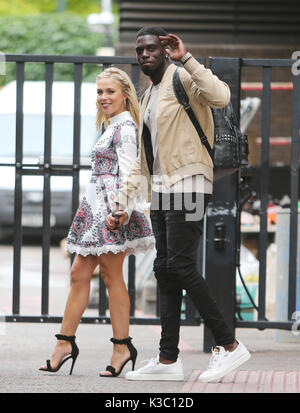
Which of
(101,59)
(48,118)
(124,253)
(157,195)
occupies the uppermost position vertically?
(101,59)

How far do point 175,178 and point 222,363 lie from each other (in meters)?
0.99

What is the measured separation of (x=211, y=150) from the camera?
4.98 metres

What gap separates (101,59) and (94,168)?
1011 millimetres

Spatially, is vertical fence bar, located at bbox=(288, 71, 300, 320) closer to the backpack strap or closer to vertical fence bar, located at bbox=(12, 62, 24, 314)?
the backpack strap

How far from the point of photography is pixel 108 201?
5.18 meters

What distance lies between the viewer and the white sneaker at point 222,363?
196 inches

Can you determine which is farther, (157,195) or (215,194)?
(215,194)

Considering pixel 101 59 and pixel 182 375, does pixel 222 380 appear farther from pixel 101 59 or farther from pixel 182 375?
pixel 101 59

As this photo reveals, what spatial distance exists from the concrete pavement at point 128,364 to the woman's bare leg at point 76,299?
163 millimetres

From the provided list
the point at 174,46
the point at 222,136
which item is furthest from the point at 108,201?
the point at 174,46

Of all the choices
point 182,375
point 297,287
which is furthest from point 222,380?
point 297,287

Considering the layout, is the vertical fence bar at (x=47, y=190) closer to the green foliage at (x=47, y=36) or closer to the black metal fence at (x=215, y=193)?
the black metal fence at (x=215, y=193)

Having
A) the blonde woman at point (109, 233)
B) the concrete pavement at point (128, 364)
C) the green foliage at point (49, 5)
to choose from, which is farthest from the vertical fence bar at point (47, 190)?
the green foliage at point (49, 5)

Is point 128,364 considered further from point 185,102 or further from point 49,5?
point 49,5
